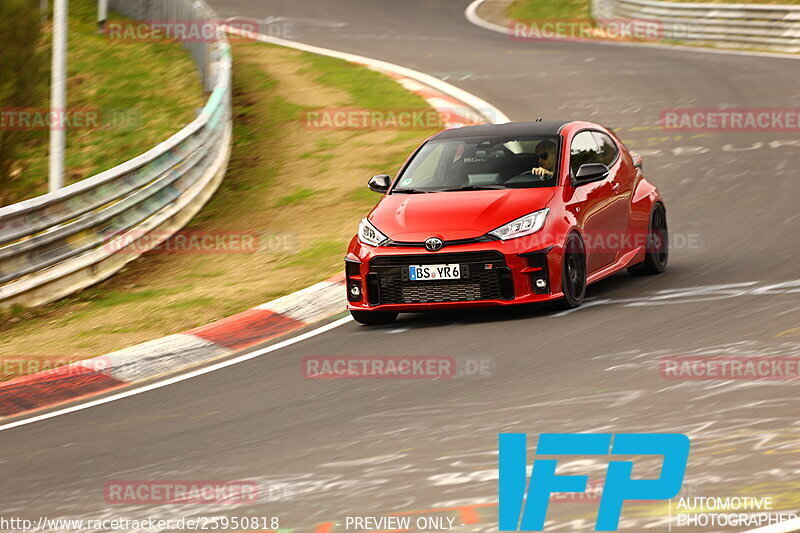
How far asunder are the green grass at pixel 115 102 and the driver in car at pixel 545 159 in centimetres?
1056

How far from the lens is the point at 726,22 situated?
28.9 m

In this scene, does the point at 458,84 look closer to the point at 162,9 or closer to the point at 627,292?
the point at 162,9

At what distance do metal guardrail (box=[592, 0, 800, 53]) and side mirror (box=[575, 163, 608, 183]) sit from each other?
16780 millimetres

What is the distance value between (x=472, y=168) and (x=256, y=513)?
5.64 meters

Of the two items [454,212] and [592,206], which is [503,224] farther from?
[592,206]

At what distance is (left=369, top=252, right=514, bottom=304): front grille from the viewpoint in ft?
33.5

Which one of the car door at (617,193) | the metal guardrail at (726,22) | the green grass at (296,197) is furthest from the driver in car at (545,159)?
the metal guardrail at (726,22)

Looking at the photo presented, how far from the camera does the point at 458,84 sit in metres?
23.5

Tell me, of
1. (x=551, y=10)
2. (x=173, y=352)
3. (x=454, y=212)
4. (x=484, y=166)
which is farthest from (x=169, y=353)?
(x=551, y=10)

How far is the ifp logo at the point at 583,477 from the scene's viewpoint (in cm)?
572

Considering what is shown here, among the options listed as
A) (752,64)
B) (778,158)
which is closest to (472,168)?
(778,158)

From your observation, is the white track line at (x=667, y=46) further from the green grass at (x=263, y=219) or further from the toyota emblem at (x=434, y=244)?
the toyota emblem at (x=434, y=244)

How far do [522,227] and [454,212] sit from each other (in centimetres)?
56

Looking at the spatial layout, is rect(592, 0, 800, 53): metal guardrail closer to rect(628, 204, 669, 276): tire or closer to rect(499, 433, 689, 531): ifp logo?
rect(628, 204, 669, 276): tire
